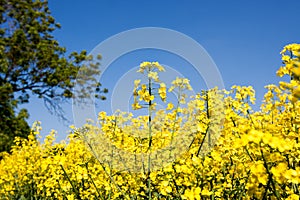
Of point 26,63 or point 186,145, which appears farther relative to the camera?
point 26,63

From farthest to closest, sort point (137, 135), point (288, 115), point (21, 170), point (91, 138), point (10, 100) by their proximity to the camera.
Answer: point (10, 100)
point (21, 170)
point (91, 138)
point (137, 135)
point (288, 115)

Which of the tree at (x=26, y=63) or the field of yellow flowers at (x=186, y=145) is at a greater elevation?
the tree at (x=26, y=63)

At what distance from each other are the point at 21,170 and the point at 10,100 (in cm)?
1051

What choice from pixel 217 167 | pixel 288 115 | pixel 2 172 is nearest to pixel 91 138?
pixel 217 167

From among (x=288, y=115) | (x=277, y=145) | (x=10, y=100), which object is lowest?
(x=277, y=145)

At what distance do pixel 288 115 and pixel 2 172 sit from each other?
6.11 meters

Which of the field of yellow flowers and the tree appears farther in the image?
the tree

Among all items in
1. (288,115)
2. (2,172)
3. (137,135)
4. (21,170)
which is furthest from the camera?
(2,172)

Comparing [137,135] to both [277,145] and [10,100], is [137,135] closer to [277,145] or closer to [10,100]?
[277,145]

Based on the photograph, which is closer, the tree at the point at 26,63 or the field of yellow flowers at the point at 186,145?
the field of yellow flowers at the point at 186,145

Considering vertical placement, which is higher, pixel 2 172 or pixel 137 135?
pixel 2 172

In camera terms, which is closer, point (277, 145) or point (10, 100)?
point (277, 145)

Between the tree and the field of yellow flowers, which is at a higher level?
the tree

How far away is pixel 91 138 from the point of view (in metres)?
4.54
